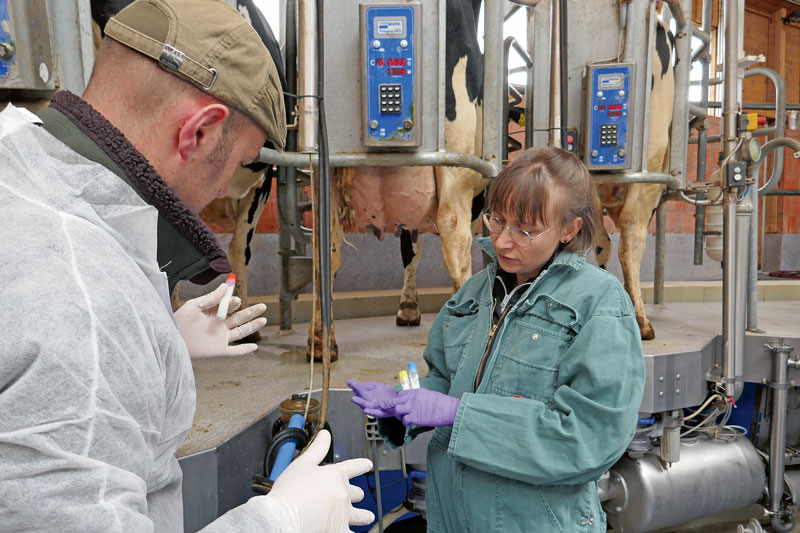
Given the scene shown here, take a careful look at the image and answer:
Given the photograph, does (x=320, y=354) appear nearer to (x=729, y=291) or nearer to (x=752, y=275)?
(x=729, y=291)

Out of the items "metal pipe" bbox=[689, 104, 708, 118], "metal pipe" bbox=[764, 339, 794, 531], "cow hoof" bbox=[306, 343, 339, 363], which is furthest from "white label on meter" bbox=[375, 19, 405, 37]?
"metal pipe" bbox=[689, 104, 708, 118]

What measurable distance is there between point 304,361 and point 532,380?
1.74 metres

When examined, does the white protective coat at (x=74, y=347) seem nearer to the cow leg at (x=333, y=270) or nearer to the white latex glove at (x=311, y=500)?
the white latex glove at (x=311, y=500)

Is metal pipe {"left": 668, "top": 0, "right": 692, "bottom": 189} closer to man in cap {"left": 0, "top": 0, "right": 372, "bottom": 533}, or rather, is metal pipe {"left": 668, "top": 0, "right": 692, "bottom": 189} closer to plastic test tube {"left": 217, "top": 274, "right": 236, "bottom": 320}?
plastic test tube {"left": 217, "top": 274, "right": 236, "bottom": 320}

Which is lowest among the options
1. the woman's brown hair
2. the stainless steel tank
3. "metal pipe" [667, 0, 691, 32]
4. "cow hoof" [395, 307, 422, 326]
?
the stainless steel tank

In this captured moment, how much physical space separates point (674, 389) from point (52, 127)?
9.07ft

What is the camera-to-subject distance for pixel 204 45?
72 centimetres

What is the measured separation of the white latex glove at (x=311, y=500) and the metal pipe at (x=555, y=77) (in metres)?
2.70

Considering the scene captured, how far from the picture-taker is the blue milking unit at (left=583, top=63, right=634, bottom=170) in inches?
130

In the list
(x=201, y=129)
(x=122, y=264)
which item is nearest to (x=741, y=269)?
(x=201, y=129)

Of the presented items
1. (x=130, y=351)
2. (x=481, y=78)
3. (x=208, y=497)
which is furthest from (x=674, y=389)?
(x=130, y=351)

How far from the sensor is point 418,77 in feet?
7.88

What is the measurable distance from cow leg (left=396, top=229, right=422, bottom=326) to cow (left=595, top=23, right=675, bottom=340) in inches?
54.0

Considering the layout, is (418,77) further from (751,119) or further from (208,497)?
(751,119)
